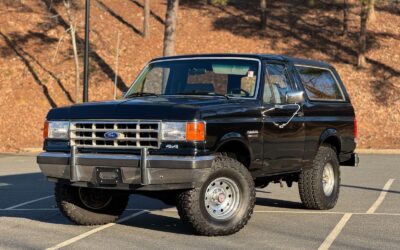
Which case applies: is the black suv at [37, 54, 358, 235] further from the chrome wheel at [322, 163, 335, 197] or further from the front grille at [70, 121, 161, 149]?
the chrome wheel at [322, 163, 335, 197]

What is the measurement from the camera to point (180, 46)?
107ft

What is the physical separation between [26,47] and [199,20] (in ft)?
29.5

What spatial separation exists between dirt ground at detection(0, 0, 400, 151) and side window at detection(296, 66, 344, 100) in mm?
14049

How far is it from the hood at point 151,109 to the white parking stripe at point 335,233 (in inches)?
71.1

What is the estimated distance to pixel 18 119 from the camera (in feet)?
85.5

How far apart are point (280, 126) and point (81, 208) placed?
2670mm

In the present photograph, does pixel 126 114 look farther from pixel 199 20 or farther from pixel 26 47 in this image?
pixel 199 20

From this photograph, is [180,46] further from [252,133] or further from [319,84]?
[252,133]

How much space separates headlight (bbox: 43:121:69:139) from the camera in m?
8.01

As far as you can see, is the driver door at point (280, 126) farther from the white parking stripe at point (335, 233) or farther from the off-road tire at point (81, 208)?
the off-road tire at point (81, 208)

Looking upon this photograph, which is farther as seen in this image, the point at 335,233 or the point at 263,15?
the point at 263,15

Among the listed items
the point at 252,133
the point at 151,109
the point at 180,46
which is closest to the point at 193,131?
the point at 151,109

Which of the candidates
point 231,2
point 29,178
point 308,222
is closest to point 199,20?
point 231,2

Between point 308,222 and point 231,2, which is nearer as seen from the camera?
point 308,222
